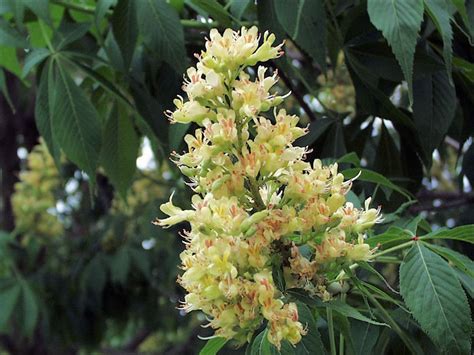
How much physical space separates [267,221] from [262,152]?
58 mm

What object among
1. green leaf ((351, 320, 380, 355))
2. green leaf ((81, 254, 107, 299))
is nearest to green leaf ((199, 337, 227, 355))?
green leaf ((351, 320, 380, 355))

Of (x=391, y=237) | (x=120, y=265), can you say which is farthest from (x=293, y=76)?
(x=120, y=265)

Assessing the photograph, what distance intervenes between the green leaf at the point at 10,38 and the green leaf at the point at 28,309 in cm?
125

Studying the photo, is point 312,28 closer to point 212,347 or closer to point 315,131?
point 315,131

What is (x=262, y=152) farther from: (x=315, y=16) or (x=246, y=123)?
(x=315, y=16)

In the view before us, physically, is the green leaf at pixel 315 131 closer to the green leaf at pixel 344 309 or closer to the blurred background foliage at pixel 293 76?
the blurred background foliage at pixel 293 76

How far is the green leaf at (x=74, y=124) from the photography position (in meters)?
1.17

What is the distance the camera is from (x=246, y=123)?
683 mm

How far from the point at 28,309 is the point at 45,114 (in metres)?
1.30

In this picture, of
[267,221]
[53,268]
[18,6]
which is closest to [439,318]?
[267,221]

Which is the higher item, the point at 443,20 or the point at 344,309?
the point at 443,20

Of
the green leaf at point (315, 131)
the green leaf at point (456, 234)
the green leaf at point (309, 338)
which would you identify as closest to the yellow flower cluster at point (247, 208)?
the green leaf at point (309, 338)

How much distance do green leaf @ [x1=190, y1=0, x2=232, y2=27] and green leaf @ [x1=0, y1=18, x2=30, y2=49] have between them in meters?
0.31

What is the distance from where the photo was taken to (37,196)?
8.41ft
